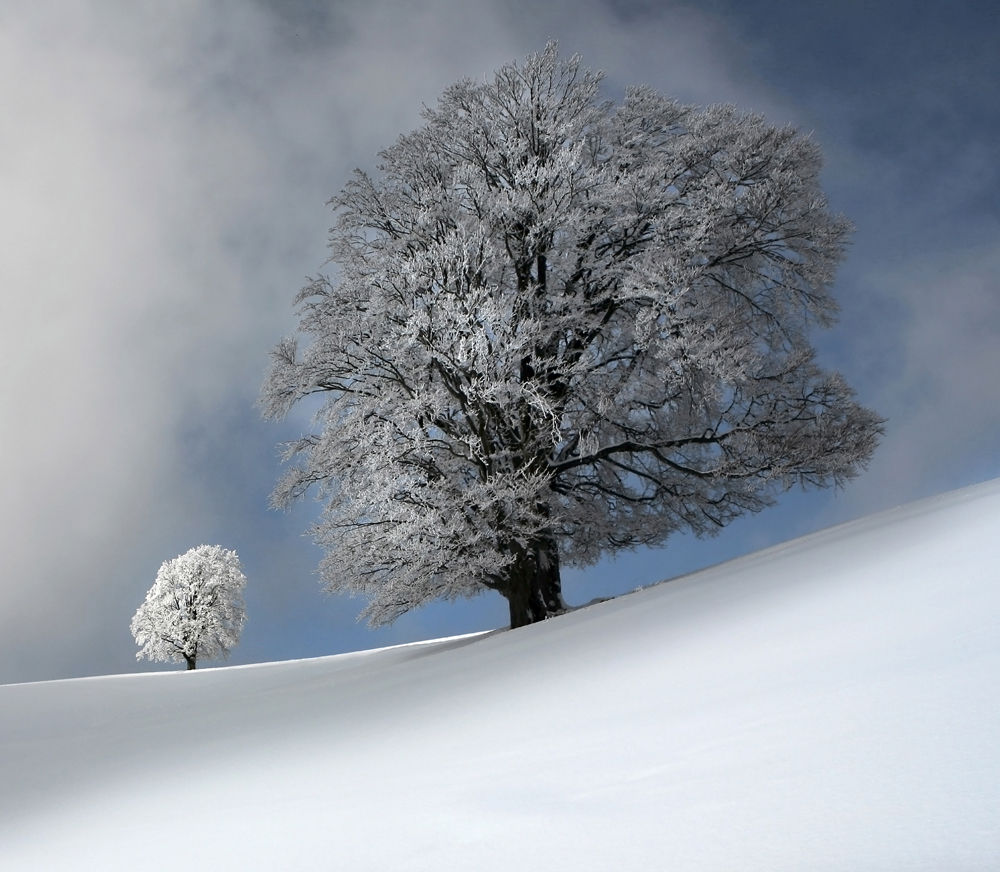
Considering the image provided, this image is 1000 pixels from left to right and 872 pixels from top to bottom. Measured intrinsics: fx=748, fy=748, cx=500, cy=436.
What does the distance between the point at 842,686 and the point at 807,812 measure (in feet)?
1.93

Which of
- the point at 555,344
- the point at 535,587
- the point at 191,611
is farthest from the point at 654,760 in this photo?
the point at 191,611

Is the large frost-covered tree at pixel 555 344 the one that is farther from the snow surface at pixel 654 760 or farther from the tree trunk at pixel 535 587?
the snow surface at pixel 654 760

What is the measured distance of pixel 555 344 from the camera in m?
9.53

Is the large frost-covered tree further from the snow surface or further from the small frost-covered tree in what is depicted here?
the small frost-covered tree

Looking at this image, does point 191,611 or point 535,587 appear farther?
point 191,611

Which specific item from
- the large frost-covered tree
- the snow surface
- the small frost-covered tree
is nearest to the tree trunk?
the large frost-covered tree

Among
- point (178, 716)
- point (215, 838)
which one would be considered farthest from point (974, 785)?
point (178, 716)

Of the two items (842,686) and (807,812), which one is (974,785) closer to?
(807,812)

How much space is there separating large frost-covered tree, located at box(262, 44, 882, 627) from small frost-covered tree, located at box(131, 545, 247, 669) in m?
17.1

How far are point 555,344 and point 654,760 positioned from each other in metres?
8.20

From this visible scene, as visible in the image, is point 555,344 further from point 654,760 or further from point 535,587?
point 654,760

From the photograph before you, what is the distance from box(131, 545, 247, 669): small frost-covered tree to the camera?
973 inches

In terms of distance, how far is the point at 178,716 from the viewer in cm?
538

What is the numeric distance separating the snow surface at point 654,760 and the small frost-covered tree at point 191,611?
75.0 feet
